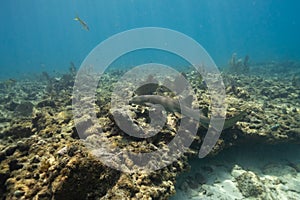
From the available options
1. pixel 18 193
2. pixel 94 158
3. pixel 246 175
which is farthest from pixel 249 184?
pixel 18 193

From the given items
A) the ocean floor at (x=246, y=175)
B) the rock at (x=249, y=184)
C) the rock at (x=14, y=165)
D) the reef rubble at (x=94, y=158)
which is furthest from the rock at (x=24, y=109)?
the rock at (x=249, y=184)

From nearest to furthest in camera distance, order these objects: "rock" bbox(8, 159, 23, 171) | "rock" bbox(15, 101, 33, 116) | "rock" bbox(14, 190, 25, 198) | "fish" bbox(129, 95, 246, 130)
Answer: "rock" bbox(14, 190, 25, 198), "rock" bbox(8, 159, 23, 171), "fish" bbox(129, 95, 246, 130), "rock" bbox(15, 101, 33, 116)

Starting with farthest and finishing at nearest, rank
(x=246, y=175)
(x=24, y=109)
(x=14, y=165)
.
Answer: (x=24, y=109), (x=246, y=175), (x=14, y=165)

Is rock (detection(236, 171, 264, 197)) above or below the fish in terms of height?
below

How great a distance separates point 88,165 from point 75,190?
37cm

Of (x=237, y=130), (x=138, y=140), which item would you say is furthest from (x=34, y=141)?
(x=237, y=130)

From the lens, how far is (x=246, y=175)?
5980mm

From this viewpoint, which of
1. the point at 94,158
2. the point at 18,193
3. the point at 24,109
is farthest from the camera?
the point at 24,109

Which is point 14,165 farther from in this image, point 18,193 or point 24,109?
point 24,109

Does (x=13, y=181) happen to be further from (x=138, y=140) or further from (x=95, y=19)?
(x=95, y=19)

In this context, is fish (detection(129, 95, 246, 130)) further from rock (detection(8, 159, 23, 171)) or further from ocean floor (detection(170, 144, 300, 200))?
rock (detection(8, 159, 23, 171))

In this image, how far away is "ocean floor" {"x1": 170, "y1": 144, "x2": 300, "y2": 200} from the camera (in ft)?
18.3

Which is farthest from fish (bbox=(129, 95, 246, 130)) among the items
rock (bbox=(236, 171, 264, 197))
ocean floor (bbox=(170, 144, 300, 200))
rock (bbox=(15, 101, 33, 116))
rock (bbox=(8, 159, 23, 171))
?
rock (bbox=(15, 101, 33, 116))

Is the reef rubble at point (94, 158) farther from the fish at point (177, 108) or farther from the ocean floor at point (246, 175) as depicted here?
the fish at point (177, 108)
